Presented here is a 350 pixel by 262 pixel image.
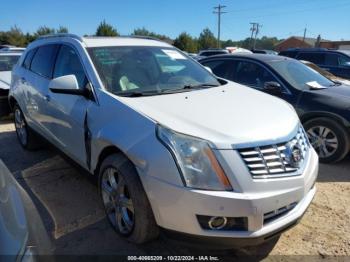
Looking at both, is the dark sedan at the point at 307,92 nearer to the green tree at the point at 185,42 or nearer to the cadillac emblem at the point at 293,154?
the cadillac emblem at the point at 293,154

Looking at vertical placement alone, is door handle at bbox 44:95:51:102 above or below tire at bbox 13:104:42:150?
above

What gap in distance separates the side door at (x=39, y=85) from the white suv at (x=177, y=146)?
39 centimetres

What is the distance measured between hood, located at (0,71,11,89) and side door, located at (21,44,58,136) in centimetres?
301

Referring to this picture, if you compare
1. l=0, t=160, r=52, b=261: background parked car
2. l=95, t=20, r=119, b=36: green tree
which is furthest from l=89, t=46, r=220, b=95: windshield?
→ l=95, t=20, r=119, b=36: green tree

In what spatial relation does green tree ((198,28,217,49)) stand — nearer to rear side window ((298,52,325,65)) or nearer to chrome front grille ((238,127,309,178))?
rear side window ((298,52,325,65))

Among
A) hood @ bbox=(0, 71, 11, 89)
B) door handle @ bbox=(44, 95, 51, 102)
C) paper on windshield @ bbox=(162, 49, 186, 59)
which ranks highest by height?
paper on windshield @ bbox=(162, 49, 186, 59)

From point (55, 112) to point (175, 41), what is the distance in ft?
177

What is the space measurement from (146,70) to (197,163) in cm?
161

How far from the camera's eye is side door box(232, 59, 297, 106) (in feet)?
17.1

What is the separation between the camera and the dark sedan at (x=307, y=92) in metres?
4.75

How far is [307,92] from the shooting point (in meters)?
5.10

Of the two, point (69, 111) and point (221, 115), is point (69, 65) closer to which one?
point (69, 111)

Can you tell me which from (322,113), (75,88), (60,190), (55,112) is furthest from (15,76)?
(322,113)

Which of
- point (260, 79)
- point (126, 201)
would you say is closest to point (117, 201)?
point (126, 201)
